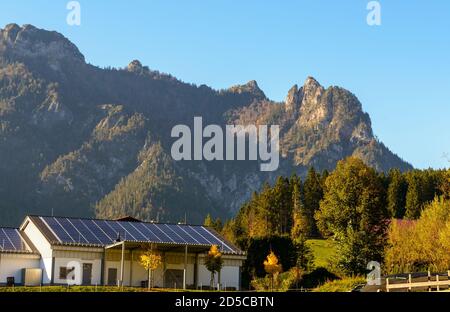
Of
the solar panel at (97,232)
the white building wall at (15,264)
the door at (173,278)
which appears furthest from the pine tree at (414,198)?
the white building wall at (15,264)

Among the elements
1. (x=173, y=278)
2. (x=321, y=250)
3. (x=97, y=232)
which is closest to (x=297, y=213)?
(x=321, y=250)

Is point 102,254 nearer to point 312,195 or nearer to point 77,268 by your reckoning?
point 77,268

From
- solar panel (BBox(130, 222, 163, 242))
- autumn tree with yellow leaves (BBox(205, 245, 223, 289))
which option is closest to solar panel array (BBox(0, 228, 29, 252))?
solar panel (BBox(130, 222, 163, 242))

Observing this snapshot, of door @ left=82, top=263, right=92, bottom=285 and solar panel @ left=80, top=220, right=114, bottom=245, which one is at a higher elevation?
solar panel @ left=80, top=220, right=114, bottom=245

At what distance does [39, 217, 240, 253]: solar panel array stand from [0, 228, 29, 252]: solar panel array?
270cm

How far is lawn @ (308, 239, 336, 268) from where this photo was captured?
9025 centimetres

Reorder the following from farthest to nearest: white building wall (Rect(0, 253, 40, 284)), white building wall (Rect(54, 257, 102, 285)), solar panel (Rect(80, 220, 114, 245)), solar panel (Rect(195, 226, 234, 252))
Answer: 1. solar panel (Rect(195, 226, 234, 252))
2. solar panel (Rect(80, 220, 114, 245))
3. white building wall (Rect(0, 253, 40, 284))
4. white building wall (Rect(54, 257, 102, 285))

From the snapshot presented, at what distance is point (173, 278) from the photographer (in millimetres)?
63906

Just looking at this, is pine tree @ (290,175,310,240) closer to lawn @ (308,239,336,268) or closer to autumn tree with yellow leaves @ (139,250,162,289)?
lawn @ (308,239,336,268)

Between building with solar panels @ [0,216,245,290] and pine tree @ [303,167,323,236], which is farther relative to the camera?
pine tree @ [303,167,323,236]

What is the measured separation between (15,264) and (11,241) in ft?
11.2

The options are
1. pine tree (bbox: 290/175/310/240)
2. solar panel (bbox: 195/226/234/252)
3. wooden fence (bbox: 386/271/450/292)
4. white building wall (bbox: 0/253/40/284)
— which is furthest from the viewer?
pine tree (bbox: 290/175/310/240)
